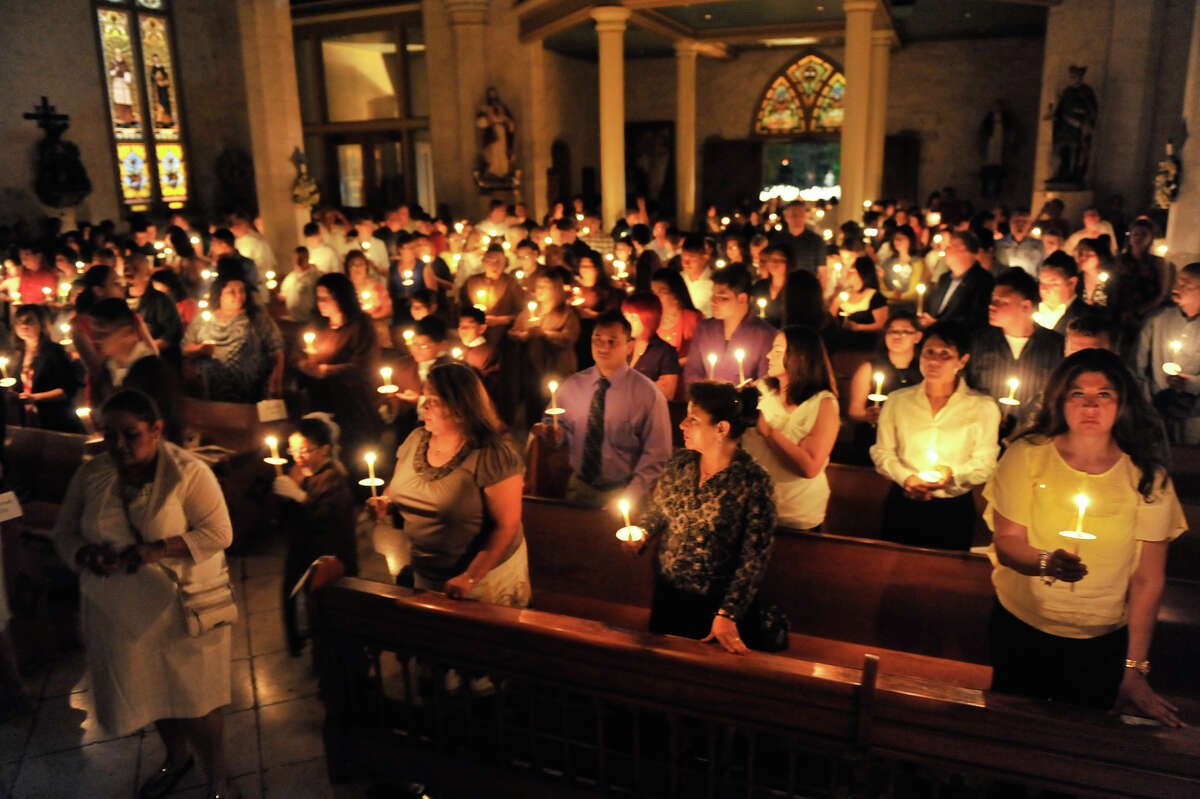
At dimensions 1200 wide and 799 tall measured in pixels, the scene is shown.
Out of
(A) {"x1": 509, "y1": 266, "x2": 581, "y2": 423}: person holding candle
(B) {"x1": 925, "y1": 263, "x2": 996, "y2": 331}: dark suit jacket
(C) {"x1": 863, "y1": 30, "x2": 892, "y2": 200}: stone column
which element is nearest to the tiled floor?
(A) {"x1": 509, "y1": 266, "x2": 581, "y2": 423}: person holding candle

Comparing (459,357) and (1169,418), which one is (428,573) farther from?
(1169,418)

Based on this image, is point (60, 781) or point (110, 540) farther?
point (60, 781)

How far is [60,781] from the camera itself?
3771 millimetres

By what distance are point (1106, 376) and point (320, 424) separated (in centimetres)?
318

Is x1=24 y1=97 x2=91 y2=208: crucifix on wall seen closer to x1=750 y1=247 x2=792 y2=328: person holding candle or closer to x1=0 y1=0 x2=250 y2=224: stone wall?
x1=0 y1=0 x2=250 y2=224: stone wall

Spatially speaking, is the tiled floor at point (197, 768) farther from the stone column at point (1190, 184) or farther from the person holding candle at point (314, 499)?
the stone column at point (1190, 184)

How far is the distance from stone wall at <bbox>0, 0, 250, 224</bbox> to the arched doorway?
14.0 m

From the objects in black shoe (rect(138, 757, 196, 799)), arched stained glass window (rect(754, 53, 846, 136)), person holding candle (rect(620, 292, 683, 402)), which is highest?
arched stained glass window (rect(754, 53, 846, 136))

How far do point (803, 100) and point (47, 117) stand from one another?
60.0ft

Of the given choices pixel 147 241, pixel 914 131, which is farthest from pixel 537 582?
pixel 914 131

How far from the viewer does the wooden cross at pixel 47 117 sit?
57.6 feet

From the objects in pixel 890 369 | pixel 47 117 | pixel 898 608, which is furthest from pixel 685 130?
pixel 898 608

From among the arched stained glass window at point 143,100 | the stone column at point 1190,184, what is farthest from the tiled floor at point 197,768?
the arched stained glass window at point 143,100

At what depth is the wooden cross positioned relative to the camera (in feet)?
57.6
